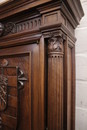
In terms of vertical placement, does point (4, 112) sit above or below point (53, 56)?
below

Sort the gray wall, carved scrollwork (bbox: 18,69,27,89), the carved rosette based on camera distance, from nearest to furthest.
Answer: the carved rosette, carved scrollwork (bbox: 18,69,27,89), the gray wall

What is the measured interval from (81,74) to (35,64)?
466 millimetres

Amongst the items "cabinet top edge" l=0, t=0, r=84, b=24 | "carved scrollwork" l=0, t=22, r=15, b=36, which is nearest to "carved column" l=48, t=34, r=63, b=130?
"cabinet top edge" l=0, t=0, r=84, b=24

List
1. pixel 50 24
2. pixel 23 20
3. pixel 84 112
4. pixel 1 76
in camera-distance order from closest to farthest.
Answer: pixel 50 24
pixel 23 20
pixel 1 76
pixel 84 112

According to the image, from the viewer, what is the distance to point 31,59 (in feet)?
2.26

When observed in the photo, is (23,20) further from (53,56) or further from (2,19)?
(53,56)

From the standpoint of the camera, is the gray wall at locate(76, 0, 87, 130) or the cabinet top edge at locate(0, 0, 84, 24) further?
the gray wall at locate(76, 0, 87, 130)

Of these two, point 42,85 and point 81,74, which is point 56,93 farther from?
point 81,74

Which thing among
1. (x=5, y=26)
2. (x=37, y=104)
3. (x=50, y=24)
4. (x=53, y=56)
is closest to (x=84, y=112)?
(x=37, y=104)

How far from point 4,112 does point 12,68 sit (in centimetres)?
29

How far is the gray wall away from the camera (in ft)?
3.19

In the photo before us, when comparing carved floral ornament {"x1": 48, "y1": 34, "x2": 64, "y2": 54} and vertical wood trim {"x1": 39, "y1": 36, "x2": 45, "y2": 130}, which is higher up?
carved floral ornament {"x1": 48, "y1": 34, "x2": 64, "y2": 54}

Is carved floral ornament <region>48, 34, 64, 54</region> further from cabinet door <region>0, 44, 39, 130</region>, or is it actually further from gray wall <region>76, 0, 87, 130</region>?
gray wall <region>76, 0, 87, 130</region>

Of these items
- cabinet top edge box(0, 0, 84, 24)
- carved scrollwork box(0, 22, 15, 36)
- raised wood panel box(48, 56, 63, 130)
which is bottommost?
raised wood panel box(48, 56, 63, 130)
